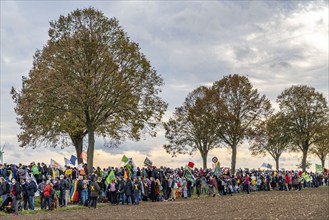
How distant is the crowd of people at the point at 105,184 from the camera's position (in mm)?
30453

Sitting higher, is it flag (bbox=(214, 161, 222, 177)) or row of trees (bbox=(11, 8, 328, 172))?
row of trees (bbox=(11, 8, 328, 172))

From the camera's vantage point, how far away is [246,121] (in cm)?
6688

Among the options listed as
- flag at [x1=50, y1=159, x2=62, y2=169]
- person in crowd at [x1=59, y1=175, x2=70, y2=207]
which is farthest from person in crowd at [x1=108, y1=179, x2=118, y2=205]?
flag at [x1=50, y1=159, x2=62, y2=169]

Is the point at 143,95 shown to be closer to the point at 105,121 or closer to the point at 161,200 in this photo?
the point at 105,121

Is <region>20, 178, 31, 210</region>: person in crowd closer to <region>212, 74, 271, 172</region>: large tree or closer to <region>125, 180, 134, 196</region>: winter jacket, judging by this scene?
<region>125, 180, 134, 196</region>: winter jacket

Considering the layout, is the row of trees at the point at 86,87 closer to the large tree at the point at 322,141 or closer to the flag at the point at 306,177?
the flag at the point at 306,177

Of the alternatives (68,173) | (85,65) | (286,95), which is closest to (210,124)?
(286,95)

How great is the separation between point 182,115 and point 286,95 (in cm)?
1703

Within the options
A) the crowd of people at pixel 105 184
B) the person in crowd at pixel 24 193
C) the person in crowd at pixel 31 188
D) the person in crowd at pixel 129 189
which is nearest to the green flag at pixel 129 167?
the crowd of people at pixel 105 184

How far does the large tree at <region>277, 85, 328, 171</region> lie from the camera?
2940 inches

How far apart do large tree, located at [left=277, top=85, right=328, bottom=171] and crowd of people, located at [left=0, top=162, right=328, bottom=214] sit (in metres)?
22.8

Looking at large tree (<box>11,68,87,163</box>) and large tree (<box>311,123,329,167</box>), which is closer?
large tree (<box>11,68,87,163</box>)

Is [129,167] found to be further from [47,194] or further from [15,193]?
[15,193]

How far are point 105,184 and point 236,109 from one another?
1359 inches
